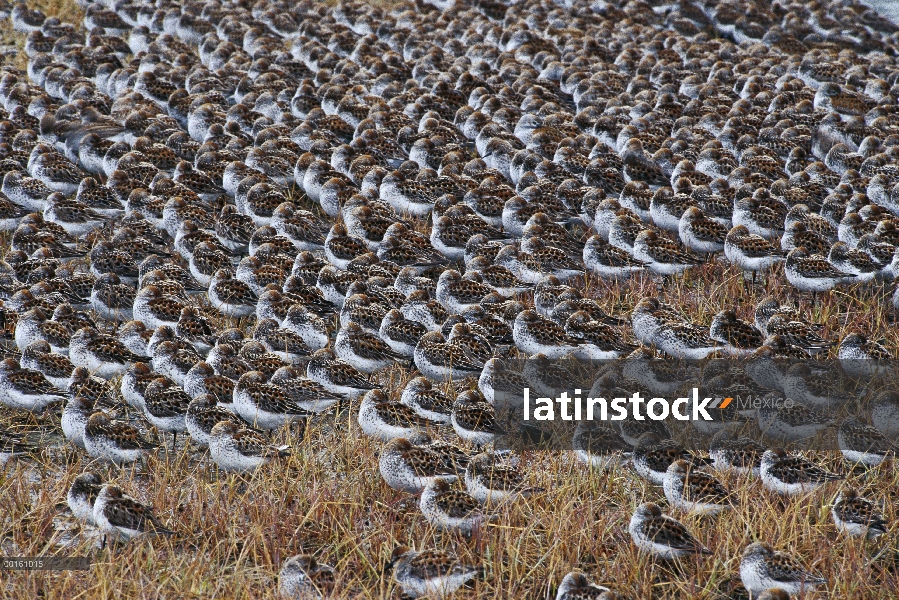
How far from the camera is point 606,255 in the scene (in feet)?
41.0

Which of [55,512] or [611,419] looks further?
[611,419]

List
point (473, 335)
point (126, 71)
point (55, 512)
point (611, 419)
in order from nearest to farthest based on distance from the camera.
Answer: point (55, 512) → point (611, 419) → point (473, 335) → point (126, 71)

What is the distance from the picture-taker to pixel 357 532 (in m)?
8.13

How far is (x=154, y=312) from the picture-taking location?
11.1 m

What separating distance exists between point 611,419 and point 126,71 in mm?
13492

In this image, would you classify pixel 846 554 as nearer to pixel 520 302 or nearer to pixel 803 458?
pixel 803 458

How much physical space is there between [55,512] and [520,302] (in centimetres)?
550

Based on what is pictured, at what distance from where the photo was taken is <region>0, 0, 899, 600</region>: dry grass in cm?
745

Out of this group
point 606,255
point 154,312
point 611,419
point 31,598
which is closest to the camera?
point 31,598

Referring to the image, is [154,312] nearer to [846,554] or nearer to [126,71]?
[846,554]

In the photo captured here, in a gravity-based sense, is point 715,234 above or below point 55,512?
above

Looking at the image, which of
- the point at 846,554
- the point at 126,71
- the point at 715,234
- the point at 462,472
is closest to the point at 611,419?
the point at 462,472

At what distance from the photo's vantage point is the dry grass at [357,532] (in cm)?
745

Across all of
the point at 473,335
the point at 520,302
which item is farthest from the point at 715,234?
the point at 473,335
